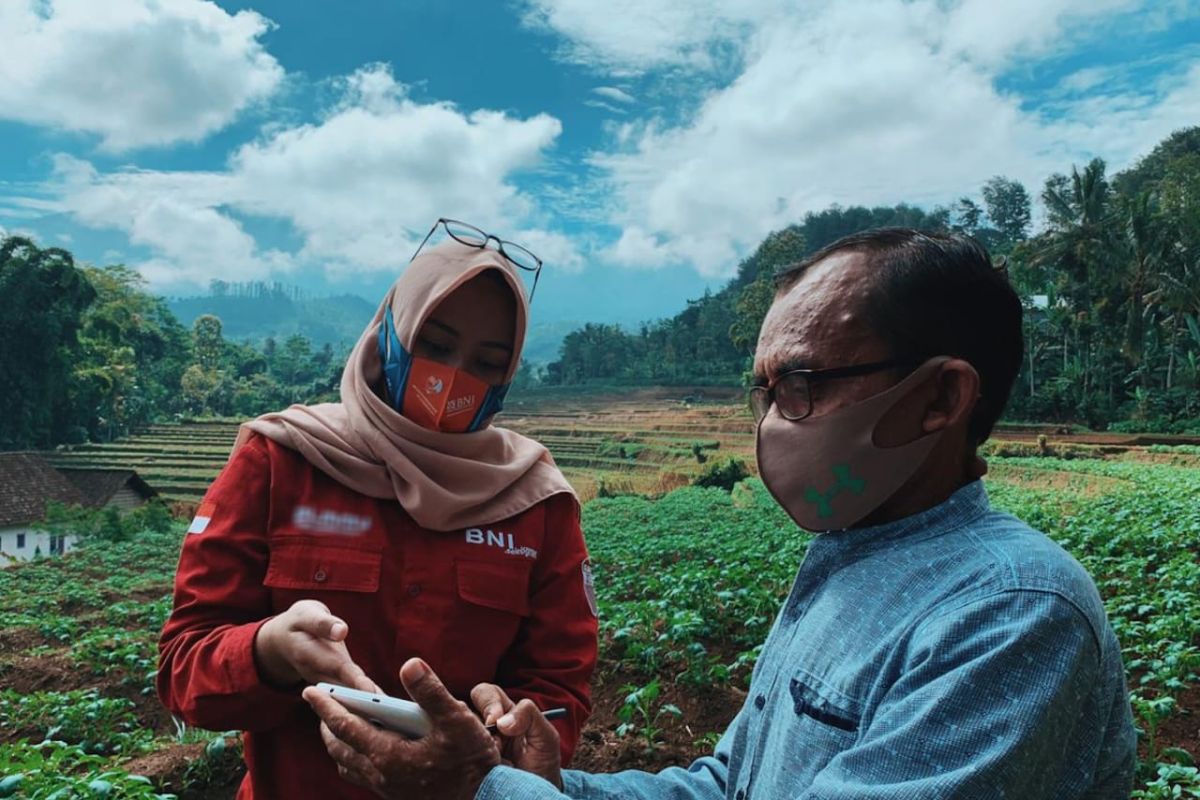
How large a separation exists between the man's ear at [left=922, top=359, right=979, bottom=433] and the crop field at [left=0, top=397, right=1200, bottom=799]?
1842mm

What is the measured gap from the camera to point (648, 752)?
2719 mm

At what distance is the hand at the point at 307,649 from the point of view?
0.95m

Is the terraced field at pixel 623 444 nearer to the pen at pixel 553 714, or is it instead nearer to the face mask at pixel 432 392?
the face mask at pixel 432 392

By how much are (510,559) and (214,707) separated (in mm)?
415

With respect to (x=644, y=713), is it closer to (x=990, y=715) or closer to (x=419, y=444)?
(x=419, y=444)

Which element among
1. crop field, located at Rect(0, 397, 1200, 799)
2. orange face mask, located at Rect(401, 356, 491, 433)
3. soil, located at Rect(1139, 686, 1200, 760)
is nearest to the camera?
orange face mask, located at Rect(401, 356, 491, 433)

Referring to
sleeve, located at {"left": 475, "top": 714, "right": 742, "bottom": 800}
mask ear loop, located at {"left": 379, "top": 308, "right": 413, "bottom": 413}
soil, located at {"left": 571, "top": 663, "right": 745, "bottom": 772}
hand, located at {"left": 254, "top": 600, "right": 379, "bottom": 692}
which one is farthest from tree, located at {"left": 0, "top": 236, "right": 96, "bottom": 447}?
sleeve, located at {"left": 475, "top": 714, "right": 742, "bottom": 800}

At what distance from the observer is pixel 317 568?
111cm

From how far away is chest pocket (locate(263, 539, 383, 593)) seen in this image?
1103 mm

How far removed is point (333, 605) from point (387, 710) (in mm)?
321

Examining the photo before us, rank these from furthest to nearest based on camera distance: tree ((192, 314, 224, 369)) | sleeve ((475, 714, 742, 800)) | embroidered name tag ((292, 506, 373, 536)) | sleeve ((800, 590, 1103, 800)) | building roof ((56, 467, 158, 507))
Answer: tree ((192, 314, 224, 369)), building roof ((56, 467, 158, 507)), embroidered name tag ((292, 506, 373, 536)), sleeve ((475, 714, 742, 800)), sleeve ((800, 590, 1103, 800))

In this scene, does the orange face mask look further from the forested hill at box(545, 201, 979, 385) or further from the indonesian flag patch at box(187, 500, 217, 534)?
the forested hill at box(545, 201, 979, 385)

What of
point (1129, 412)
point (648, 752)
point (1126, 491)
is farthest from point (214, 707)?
point (1129, 412)

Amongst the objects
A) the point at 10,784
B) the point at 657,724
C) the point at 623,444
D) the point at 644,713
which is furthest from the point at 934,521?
the point at 623,444
